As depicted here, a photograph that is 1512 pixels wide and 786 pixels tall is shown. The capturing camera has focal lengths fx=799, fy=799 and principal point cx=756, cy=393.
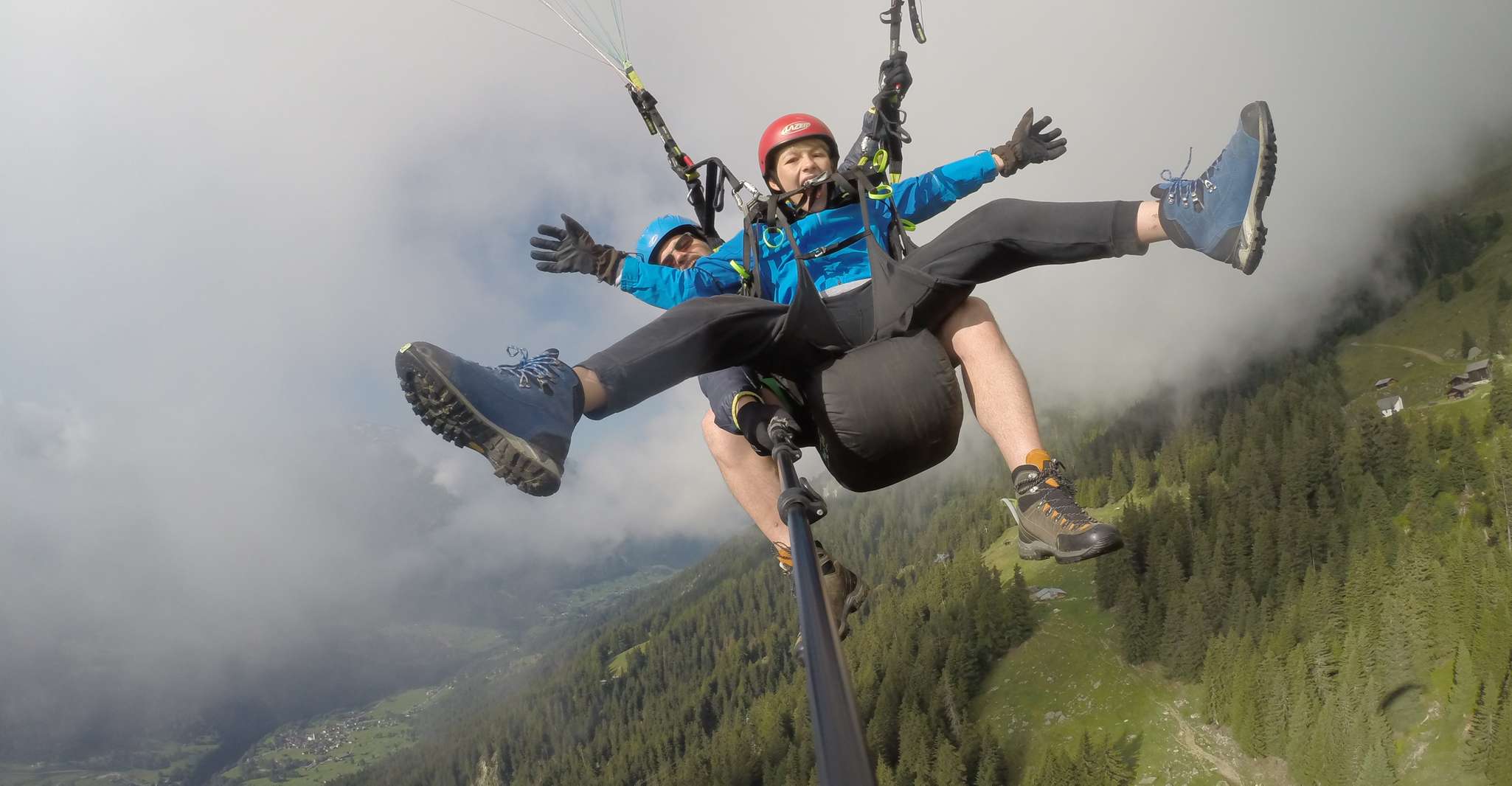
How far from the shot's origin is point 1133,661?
270ft

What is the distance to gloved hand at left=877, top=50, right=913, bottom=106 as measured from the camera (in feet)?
17.2

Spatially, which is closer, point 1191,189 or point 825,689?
point 825,689

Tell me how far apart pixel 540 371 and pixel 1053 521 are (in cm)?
240

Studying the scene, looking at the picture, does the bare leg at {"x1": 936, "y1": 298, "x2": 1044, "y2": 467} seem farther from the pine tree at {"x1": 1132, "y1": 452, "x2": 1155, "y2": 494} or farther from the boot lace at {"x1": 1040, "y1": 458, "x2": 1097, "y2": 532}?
the pine tree at {"x1": 1132, "y1": 452, "x2": 1155, "y2": 494}

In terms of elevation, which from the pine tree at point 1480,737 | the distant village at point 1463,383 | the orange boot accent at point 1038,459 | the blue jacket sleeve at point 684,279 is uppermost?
the blue jacket sleeve at point 684,279

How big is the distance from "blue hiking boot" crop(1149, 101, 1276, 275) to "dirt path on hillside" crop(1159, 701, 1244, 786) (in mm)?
77364

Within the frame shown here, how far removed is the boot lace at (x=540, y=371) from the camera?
325 cm

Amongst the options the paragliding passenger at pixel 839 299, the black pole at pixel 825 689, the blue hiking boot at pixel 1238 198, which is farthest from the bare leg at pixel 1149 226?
the black pole at pixel 825 689

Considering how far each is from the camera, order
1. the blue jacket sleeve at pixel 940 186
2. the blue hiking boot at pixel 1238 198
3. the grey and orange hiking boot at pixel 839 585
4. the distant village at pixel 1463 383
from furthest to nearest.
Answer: the distant village at pixel 1463 383
the grey and orange hiking boot at pixel 839 585
the blue jacket sleeve at pixel 940 186
the blue hiking boot at pixel 1238 198

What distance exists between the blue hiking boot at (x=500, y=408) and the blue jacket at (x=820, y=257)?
1.37 m

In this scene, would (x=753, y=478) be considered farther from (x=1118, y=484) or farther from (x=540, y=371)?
(x=1118, y=484)

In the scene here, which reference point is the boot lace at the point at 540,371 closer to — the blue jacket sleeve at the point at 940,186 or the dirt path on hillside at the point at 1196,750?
the blue jacket sleeve at the point at 940,186

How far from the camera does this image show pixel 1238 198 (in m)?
3.47

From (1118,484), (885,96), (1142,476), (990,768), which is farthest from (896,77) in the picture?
(1142,476)
